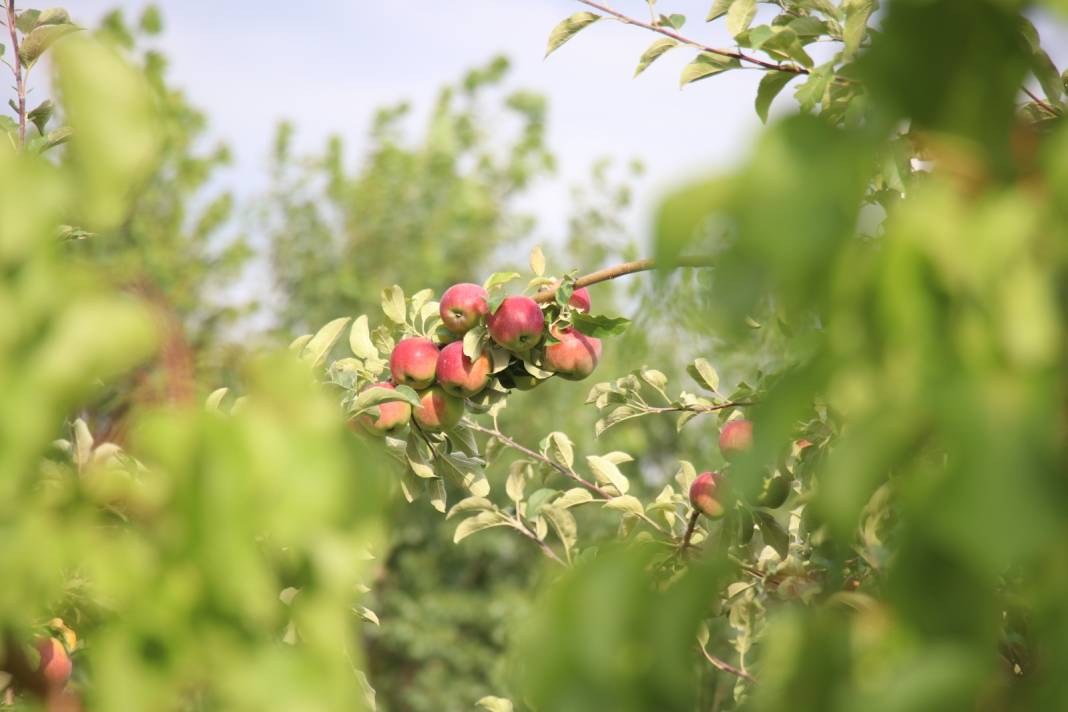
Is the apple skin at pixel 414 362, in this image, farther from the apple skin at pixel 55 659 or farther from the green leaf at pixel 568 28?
the apple skin at pixel 55 659

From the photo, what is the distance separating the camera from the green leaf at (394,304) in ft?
4.99

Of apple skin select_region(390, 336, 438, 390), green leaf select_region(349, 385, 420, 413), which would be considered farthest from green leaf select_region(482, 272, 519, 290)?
green leaf select_region(349, 385, 420, 413)

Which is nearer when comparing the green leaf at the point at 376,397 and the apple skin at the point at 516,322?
the green leaf at the point at 376,397

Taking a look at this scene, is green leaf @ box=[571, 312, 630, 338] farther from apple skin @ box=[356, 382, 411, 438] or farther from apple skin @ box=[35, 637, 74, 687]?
apple skin @ box=[35, 637, 74, 687]

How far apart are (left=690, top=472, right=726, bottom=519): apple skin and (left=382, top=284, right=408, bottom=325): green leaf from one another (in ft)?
1.64

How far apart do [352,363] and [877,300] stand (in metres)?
1.14

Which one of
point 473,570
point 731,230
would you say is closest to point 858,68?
point 731,230

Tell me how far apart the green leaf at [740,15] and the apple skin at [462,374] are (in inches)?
20.9

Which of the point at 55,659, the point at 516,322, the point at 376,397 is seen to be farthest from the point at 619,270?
the point at 55,659

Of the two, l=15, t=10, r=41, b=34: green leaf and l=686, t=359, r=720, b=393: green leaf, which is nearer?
l=15, t=10, r=41, b=34: green leaf

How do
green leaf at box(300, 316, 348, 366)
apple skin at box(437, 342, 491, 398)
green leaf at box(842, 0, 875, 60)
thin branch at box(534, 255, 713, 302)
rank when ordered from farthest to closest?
apple skin at box(437, 342, 491, 398), green leaf at box(300, 316, 348, 366), green leaf at box(842, 0, 875, 60), thin branch at box(534, 255, 713, 302)

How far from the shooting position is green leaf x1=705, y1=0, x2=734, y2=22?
4.39 ft

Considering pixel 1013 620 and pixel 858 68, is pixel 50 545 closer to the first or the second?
pixel 858 68

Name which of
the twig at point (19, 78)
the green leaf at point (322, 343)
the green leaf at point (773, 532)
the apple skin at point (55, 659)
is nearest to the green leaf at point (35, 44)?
the twig at point (19, 78)
